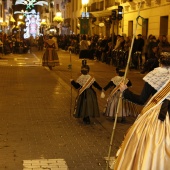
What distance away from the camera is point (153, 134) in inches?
178

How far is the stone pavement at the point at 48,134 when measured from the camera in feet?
20.9

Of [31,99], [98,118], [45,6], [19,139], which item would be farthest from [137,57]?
[45,6]

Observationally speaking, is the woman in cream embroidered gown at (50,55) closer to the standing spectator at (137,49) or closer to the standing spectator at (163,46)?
the standing spectator at (137,49)

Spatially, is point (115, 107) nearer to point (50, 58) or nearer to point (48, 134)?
point (48, 134)

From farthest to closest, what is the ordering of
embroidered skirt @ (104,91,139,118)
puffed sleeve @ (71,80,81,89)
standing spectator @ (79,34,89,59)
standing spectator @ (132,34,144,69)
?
standing spectator @ (79,34,89,59), standing spectator @ (132,34,144,69), embroidered skirt @ (104,91,139,118), puffed sleeve @ (71,80,81,89)

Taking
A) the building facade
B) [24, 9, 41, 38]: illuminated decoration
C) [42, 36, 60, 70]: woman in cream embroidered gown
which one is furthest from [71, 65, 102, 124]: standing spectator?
[24, 9, 41, 38]: illuminated decoration

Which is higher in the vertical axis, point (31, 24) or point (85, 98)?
point (31, 24)

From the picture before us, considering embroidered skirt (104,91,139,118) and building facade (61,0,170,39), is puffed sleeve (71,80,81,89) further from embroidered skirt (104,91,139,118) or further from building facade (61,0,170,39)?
building facade (61,0,170,39)

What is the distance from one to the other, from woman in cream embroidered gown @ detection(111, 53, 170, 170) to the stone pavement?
1.55m

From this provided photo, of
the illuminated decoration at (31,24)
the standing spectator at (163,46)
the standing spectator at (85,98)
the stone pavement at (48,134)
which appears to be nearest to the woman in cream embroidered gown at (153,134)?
the standing spectator at (163,46)

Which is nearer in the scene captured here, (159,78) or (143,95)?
(159,78)

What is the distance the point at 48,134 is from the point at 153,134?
12.2 feet

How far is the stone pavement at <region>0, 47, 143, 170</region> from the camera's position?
637 centimetres

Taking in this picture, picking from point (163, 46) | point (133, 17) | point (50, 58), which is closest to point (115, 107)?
point (163, 46)
